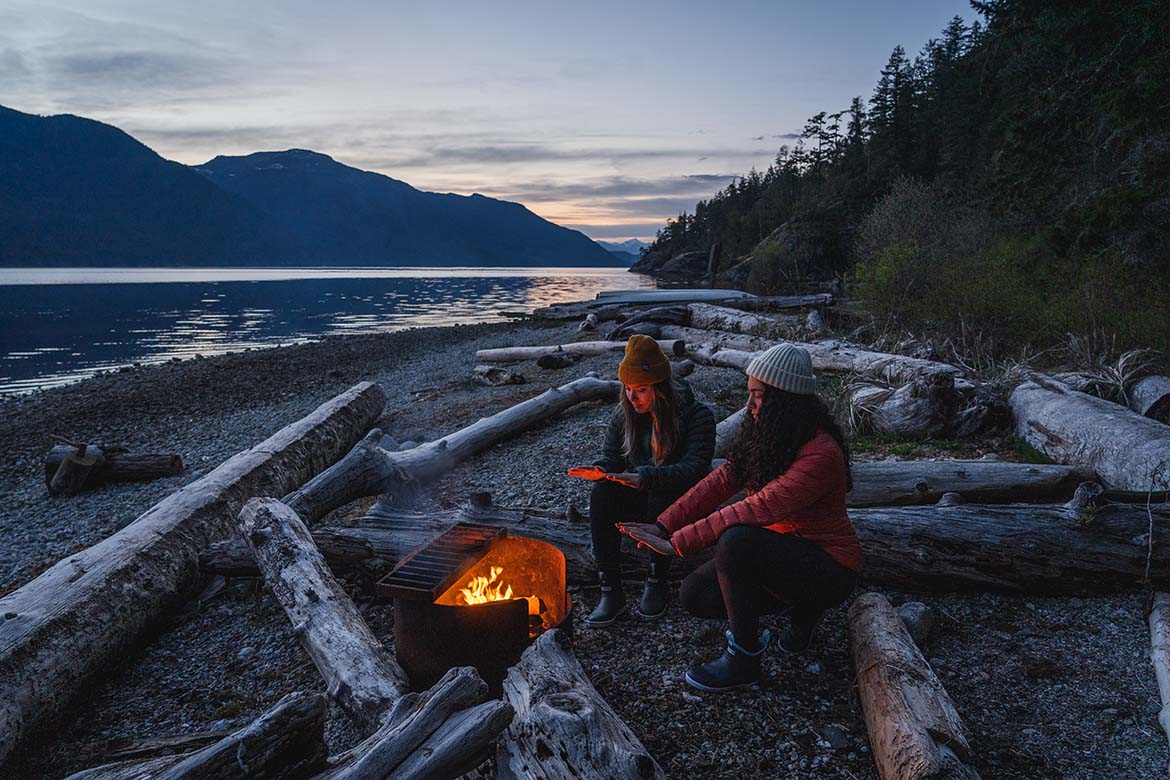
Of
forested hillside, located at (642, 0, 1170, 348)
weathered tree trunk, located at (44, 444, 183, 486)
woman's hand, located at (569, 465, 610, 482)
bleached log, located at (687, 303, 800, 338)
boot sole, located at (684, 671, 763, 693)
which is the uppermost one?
forested hillside, located at (642, 0, 1170, 348)

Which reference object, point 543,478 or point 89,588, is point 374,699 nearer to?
point 89,588

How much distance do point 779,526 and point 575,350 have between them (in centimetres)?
1484

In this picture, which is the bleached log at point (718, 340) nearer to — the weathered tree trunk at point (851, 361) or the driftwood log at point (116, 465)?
the weathered tree trunk at point (851, 361)

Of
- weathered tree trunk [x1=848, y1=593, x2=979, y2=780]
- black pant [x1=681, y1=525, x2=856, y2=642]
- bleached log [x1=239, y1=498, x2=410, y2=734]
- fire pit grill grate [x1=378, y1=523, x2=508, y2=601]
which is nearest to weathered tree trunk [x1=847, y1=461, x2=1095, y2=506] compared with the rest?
weathered tree trunk [x1=848, y1=593, x2=979, y2=780]

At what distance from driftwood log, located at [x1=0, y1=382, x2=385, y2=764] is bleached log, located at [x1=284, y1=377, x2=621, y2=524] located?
0.83 meters

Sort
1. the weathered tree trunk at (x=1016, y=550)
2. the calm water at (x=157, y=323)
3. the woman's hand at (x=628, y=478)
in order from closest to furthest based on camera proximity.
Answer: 1. the woman's hand at (x=628, y=478)
2. the weathered tree trunk at (x=1016, y=550)
3. the calm water at (x=157, y=323)

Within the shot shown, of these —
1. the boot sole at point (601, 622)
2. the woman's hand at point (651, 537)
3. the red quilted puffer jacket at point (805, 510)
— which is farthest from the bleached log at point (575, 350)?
the red quilted puffer jacket at point (805, 510)

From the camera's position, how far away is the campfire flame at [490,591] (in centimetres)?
394

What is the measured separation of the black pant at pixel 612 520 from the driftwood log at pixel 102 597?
12.1 feet

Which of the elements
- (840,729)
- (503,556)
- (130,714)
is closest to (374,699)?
(503,556)

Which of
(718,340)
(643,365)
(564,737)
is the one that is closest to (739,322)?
(718,340)

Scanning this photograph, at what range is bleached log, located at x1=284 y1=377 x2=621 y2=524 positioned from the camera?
6.89 meters

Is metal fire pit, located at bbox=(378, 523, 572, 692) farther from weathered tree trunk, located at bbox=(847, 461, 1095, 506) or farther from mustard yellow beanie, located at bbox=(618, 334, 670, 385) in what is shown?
weathered tree trunk, located at bbox=(847, 461, 1095, 506)

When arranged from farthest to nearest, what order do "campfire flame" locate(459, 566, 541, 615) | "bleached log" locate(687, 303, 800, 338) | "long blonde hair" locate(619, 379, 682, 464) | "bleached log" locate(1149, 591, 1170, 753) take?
"bleached log" locate(687, 303, 800, 338) < "long blonde hair" locate(619, 379, 682, 464) < "campfire flame" locate(459, 566, 541, 615) < "bleached log" locate(1149, 591, 1170, 753)
